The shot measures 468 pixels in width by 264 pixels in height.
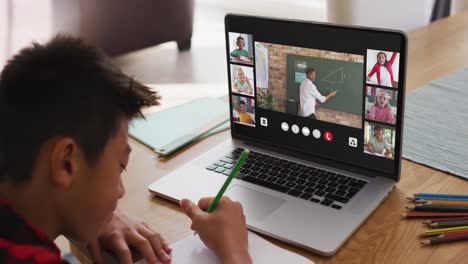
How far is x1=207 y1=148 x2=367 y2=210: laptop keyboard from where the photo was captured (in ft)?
3.28

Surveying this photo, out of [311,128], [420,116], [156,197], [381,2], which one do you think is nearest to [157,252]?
[156,197]

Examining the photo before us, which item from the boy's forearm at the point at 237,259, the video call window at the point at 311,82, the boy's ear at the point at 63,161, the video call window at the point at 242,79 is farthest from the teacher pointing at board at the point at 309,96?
the boy's ear at the point at 63,161

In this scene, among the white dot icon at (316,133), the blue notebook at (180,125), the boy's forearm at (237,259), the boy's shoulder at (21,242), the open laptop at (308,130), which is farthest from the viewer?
the blue notebook at (180,125)

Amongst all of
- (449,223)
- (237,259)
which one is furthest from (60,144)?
(449,223)

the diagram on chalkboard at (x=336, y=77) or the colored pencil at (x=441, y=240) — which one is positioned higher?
the diagram on chalkboard at (x=336, y=77)

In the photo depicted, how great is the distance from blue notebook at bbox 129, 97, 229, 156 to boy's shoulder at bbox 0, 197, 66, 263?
470 millimetres

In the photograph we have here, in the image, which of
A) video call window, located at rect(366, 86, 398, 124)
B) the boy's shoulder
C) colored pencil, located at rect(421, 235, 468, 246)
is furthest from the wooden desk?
the boy's shoulder

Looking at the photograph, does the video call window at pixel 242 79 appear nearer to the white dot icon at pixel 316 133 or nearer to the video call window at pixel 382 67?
the white dot icon at pixel 316 133

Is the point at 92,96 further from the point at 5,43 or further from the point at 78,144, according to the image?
the point at 5,43

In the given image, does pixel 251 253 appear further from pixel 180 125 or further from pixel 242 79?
pixel 180 125

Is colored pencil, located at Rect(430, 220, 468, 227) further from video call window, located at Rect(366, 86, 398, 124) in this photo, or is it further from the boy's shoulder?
the boy's shoulder

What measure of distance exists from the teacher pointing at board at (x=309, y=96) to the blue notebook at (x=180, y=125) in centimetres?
25

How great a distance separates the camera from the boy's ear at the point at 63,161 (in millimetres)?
731

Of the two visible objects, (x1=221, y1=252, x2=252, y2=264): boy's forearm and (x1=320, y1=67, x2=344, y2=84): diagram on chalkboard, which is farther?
(x1=320, y1=67, x2=344, y2=84): diagram on chalkboard
